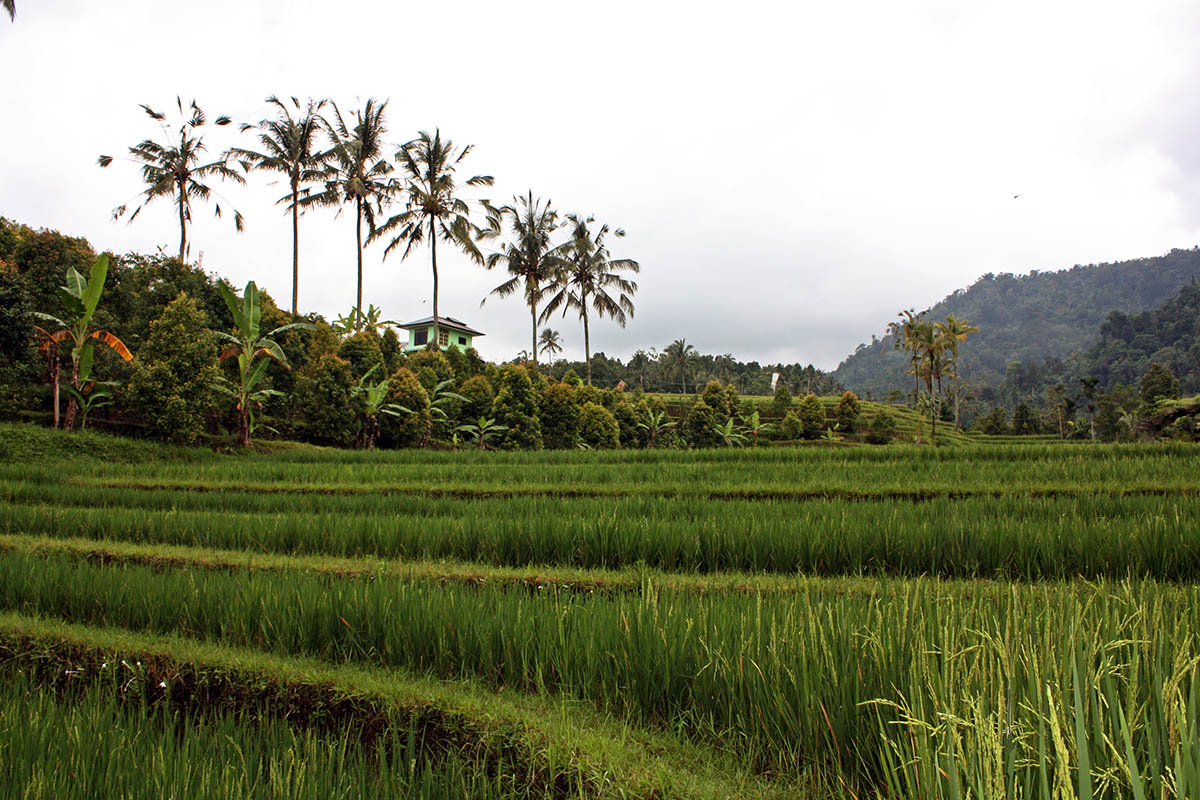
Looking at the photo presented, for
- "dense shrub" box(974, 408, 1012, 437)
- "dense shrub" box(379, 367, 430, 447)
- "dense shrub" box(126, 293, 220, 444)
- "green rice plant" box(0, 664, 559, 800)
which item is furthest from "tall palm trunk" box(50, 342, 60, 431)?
"dense shrub" box(974, 408, 1012, 437)

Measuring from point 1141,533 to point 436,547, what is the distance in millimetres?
5610

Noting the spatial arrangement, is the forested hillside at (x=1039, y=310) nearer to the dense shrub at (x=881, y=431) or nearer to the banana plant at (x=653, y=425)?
the dense shrub at (x=881, y=431)

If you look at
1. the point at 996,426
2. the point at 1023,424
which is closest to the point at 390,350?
the point at 996,426

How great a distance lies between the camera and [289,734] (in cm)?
225

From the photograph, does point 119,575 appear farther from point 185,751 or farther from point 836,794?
point 836,794

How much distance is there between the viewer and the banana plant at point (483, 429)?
17.9 m

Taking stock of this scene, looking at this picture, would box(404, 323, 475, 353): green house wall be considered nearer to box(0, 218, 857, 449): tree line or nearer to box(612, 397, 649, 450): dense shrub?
box(0, 218, 857, 449): tree line

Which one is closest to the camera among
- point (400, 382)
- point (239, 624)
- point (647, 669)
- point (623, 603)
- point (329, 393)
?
point (647, 669)

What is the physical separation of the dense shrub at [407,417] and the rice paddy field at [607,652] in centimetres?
Answer: 921

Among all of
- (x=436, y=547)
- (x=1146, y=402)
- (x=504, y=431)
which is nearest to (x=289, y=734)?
(x=436, y=547)

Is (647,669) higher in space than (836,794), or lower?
higher

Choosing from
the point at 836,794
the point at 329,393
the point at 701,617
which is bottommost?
the point at 836,794

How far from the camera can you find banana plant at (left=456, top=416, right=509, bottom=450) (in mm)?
17938

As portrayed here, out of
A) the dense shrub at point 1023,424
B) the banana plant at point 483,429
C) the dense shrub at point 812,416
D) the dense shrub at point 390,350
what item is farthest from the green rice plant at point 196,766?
the dense shrub at point 1023,424
